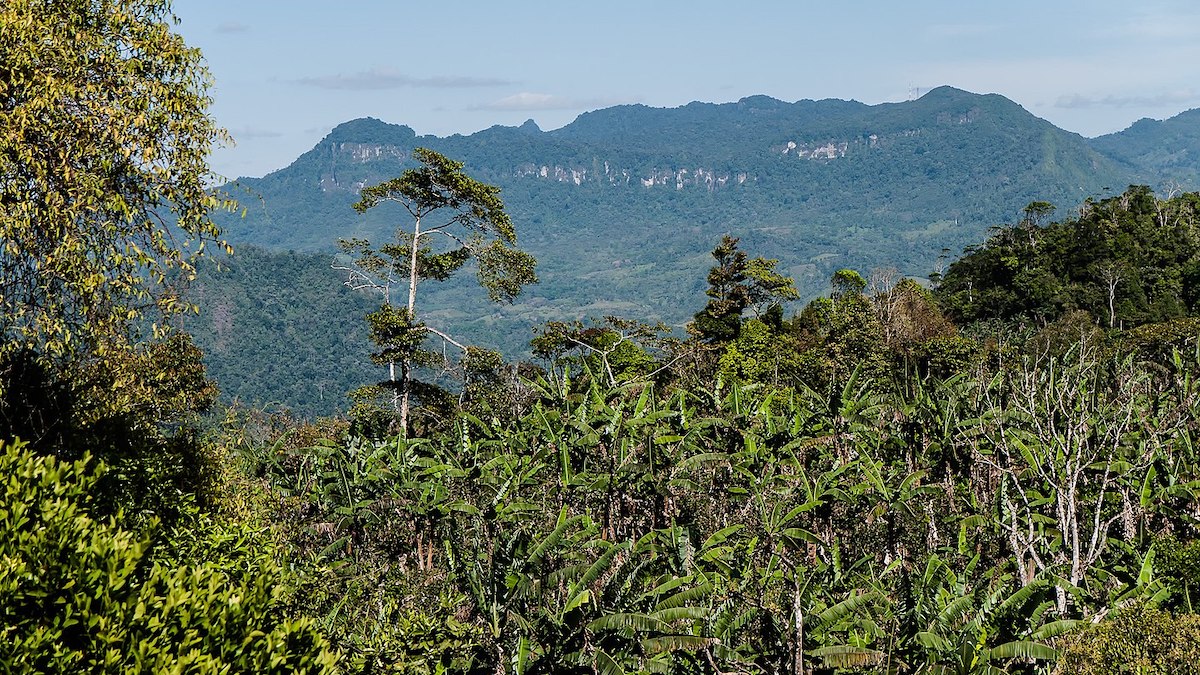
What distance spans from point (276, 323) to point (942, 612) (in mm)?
163292

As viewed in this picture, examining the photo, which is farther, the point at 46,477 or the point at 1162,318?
the point at 1162,318

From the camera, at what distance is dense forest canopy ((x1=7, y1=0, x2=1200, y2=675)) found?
261 inches

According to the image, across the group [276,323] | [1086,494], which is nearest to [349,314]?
[276,323]

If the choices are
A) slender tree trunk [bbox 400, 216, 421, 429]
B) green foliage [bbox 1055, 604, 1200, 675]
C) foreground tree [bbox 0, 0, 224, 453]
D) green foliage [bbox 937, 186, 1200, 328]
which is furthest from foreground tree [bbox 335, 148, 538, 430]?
green foliage [bbox 937, 186, 1200, 328]

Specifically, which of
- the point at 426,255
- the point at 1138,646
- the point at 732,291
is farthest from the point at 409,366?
the point at 732,291

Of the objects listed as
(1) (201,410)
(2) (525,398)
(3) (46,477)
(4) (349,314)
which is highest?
(3) (46,477)

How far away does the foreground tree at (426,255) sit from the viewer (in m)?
22.9

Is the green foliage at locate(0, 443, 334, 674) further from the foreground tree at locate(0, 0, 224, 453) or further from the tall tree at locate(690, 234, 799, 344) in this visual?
the tall tree at locate(690, 234, 799, 344)

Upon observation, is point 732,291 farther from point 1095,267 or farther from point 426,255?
point 1095,267

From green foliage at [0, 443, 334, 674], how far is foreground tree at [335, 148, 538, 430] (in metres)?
16.5

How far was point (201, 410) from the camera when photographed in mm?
33062

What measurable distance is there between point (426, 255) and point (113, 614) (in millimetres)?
20103

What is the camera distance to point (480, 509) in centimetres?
1341

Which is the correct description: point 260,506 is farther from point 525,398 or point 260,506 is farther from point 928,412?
point 928,412
